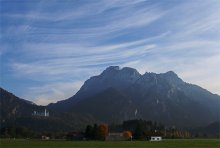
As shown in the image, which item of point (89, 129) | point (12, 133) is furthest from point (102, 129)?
point (12, 133)

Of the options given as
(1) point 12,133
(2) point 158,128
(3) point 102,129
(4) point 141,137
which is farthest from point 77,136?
(2) point 158,128

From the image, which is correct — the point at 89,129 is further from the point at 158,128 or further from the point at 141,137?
the point at 158,128

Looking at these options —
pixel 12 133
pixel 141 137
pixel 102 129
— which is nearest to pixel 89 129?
pixel 102 129

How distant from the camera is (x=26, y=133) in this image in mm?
186625

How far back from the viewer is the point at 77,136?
150250 mm

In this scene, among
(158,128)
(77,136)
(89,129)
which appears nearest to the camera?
(89,129)

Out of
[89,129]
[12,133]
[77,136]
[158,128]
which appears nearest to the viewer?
[89,129]

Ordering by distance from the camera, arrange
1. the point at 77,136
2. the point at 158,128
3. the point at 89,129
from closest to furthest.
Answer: the point at 89,129, the point at 77,136, the point at 158,128

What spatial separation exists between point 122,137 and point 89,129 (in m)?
11.1

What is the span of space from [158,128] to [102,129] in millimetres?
55812

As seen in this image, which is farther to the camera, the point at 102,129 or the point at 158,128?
the point at 158,128

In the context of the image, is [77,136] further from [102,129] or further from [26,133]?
[26,133]

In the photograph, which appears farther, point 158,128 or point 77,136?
point 158,128

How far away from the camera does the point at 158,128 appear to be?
194m
